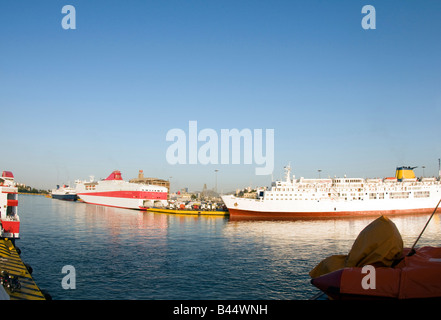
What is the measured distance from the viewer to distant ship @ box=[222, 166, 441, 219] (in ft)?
178

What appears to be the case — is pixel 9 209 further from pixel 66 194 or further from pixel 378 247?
pixel 66 194

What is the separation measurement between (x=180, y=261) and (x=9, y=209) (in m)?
17.2

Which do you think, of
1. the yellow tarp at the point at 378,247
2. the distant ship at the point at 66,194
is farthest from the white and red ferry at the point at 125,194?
the yellow tarp at the point at 378,247

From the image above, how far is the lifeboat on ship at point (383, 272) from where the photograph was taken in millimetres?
6793

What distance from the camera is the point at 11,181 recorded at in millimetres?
29156

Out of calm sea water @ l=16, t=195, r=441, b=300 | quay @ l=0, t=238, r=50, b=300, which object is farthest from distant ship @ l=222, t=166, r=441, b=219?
quay @ l=0, t=238, r=50, b=300

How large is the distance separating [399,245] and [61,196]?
12705 cm

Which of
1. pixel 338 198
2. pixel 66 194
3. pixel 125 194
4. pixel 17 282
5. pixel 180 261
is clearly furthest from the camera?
pixel 66 194

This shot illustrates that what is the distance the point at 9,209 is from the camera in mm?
28062

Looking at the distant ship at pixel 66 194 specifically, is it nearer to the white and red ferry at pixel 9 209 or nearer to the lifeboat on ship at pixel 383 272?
the white and red ferry at pixel 9 209

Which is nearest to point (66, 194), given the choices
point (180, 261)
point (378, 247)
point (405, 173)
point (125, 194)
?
point (125, 194)

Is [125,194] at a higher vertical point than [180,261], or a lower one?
higher

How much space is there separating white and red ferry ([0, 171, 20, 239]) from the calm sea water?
6.36 feet
